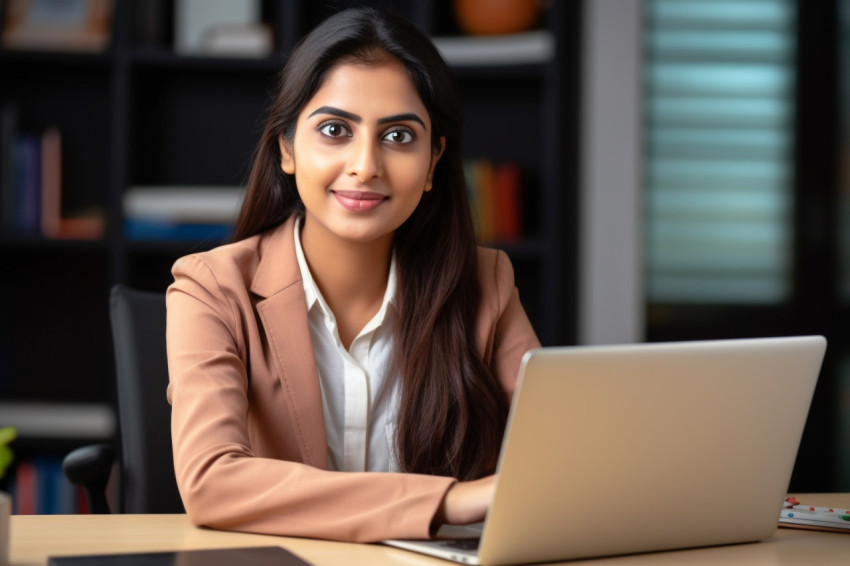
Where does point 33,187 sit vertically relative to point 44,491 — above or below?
above

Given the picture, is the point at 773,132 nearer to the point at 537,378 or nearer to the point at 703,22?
the point at 703,22

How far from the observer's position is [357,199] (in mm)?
1546

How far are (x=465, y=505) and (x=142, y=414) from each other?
797 mm

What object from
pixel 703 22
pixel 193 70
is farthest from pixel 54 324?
pixel 703 22

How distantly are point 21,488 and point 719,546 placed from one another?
8.27 feet

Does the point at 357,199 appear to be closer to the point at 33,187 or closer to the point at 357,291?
the point at 357,291

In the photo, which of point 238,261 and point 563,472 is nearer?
point 563,472

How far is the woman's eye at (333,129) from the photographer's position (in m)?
1.55

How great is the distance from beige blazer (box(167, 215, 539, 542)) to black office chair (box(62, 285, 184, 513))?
255 mm

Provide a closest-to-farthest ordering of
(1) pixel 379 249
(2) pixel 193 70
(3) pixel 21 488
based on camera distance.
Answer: (1) pixel 379 249
(3) pixel 21 488
(2) pixel 193 70

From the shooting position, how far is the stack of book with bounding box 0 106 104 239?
314 cm

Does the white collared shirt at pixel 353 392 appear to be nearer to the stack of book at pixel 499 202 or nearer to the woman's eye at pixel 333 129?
the woman's eye at pixel 333 129

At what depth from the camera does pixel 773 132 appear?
3.45 metres

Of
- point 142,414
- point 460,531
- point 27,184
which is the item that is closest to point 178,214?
point 27,184
